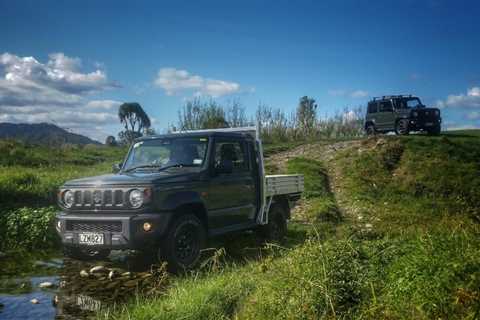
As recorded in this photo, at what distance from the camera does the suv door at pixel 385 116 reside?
25.2m

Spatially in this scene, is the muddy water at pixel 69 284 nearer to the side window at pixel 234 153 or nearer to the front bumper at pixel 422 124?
the side window at pixel 234 153

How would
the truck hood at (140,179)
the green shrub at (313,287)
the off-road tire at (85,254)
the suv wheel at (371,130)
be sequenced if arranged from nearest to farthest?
1. the green shrub at (313,287)
2. the truck hood at (140,179)
3. the off-road tire at (85,254)
4. the suv wheel at (371,130)

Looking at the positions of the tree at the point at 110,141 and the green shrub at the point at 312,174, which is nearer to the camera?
the green shrub at the point at 312,174

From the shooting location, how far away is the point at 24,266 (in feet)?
26.8

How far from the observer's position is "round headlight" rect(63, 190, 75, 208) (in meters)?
7.35

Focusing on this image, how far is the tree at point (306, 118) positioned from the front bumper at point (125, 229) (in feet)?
68.8

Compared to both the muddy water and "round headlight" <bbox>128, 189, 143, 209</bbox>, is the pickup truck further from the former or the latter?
the muddy water

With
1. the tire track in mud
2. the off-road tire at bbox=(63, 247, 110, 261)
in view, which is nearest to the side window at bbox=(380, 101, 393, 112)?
the tire track in mud

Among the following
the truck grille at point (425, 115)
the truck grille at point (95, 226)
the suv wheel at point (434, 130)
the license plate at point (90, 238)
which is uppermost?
the truck grille at point (425, 115)

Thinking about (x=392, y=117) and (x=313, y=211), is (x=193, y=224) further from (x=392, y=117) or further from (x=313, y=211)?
(x=392, y=117)

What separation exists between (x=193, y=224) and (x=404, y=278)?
150 inches

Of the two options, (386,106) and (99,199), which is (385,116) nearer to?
(386,106)

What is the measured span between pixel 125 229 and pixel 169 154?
174 centimetres

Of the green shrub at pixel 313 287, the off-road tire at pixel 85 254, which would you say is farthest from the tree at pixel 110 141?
the green shrub at pixel 313 287
